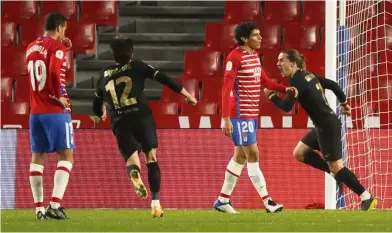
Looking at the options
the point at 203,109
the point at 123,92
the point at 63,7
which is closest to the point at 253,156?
the point at 123,92

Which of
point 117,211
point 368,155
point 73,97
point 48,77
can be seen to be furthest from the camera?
point 73,97

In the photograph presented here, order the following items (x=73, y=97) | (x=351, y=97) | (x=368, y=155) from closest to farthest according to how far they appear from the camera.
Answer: (x=368, y=155), (x=351, y=97), (x=73, y=97)

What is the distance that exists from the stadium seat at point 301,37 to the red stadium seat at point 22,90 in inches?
138

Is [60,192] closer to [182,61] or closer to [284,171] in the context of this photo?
[284,171]

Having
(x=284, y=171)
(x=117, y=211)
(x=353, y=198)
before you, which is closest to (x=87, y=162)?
(x=117, y=211)

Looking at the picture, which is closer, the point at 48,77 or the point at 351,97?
the point at 48,77

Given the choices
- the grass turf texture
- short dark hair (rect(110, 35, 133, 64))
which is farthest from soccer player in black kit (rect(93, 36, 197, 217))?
the grass turf texture

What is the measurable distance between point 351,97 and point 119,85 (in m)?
4.37

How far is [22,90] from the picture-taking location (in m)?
15.2

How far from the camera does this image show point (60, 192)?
31.6ft

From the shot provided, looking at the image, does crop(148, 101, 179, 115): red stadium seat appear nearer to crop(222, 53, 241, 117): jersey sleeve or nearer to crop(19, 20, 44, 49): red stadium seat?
crop(19, 20, 44, 49): red stadium seat

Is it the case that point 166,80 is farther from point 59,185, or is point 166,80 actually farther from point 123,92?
point 59,185

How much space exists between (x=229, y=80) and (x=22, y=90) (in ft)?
17.9

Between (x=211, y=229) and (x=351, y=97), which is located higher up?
(x=351, y=97)
